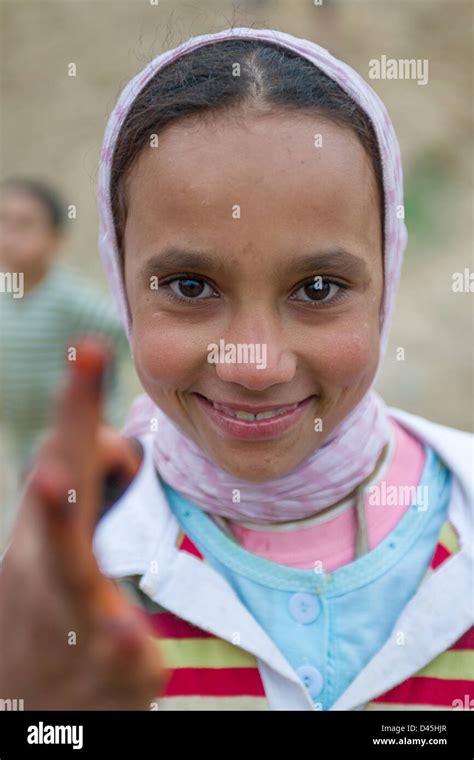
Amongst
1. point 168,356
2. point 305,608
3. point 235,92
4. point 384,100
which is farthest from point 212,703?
point 384,100

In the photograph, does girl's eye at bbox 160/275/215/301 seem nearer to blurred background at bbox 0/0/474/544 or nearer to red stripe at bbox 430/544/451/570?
red stripe at bbox 430/544/451/570

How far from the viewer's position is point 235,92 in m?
0.73

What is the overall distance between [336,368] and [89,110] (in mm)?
2642

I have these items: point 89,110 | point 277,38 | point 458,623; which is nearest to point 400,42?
point 89,110

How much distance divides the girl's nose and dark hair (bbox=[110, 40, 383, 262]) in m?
0.18

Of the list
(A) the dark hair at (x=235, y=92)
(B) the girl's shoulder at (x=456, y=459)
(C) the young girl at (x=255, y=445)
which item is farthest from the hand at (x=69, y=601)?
(B) the girl's shoulder at (x=456, y=459)

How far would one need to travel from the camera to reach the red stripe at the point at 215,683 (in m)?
0.82

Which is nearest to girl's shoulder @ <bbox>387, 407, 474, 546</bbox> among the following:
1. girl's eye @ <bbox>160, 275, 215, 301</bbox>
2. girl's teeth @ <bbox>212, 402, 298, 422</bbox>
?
girl's teeth @ <bbox>212, 402, 298, 422</bbox>

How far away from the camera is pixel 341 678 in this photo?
0.81 metres

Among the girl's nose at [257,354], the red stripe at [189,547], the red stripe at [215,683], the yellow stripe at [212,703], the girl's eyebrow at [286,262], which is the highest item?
the girl's eyebrow at [286,262]

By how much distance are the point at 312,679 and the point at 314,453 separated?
0.22 meters

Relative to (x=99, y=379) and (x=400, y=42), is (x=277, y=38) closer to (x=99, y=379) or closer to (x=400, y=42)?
(x=99, y=379)

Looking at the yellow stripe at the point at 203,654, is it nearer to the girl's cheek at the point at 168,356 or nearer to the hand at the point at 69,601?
the hand at the point at 69,601

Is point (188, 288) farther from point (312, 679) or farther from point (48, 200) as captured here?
point (48, 200)
